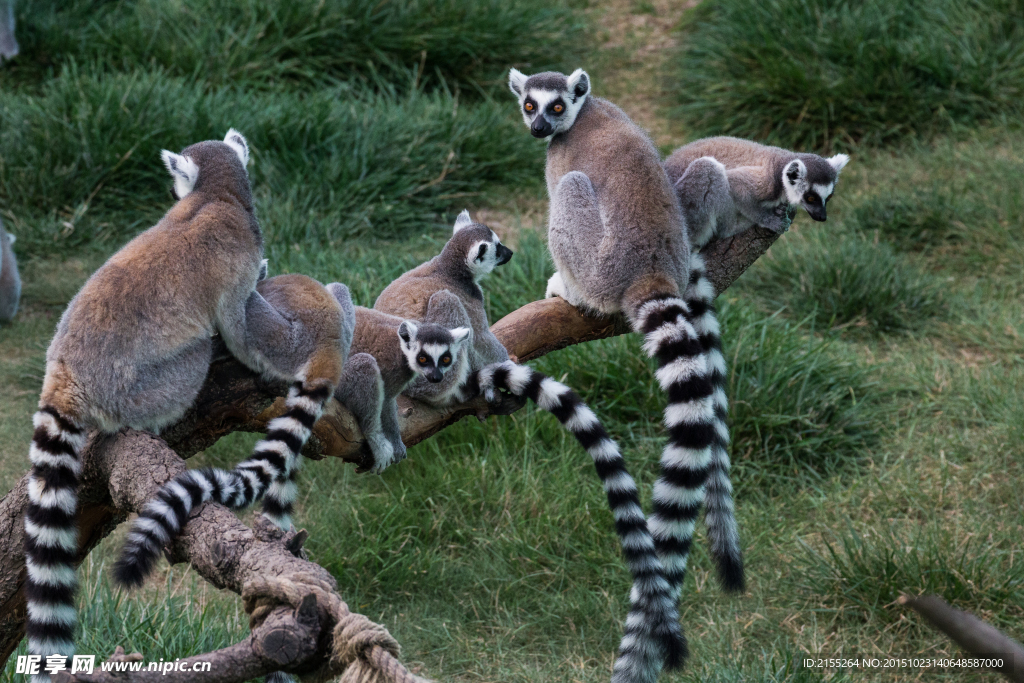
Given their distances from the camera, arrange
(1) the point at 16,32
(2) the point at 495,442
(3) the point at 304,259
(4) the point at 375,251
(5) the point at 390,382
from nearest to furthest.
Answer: (5) the point at 390,382
(2) the point at 495,442
(3) the point at 304,259
(4) the point at 375,251
(1) the point at 16,32

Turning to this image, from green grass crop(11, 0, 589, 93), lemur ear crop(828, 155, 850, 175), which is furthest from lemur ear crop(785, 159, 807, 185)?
green grass crop(11, 0, 589, 93)

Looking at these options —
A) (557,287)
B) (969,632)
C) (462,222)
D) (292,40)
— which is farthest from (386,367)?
(292,40)

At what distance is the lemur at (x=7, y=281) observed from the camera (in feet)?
21.1

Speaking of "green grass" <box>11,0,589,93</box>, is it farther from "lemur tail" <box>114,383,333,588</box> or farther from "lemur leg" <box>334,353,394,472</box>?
"lemur tail" <box>114,383,333,588</box>

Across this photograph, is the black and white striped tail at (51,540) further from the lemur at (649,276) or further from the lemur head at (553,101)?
the lemur head at (553,101)

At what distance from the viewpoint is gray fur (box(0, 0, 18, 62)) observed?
8148 mm

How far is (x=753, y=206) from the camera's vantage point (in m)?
4.18

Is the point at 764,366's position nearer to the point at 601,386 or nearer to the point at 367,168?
the point at 601,386

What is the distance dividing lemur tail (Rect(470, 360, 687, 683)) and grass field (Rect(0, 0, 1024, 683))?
2.69 feet

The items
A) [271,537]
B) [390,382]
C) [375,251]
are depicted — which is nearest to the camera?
[271,537]

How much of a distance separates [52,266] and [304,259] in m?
2.16

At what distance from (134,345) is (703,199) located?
7.71 ft

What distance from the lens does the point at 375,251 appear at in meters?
6.80

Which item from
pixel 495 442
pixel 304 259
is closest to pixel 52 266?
pixel 304 259
